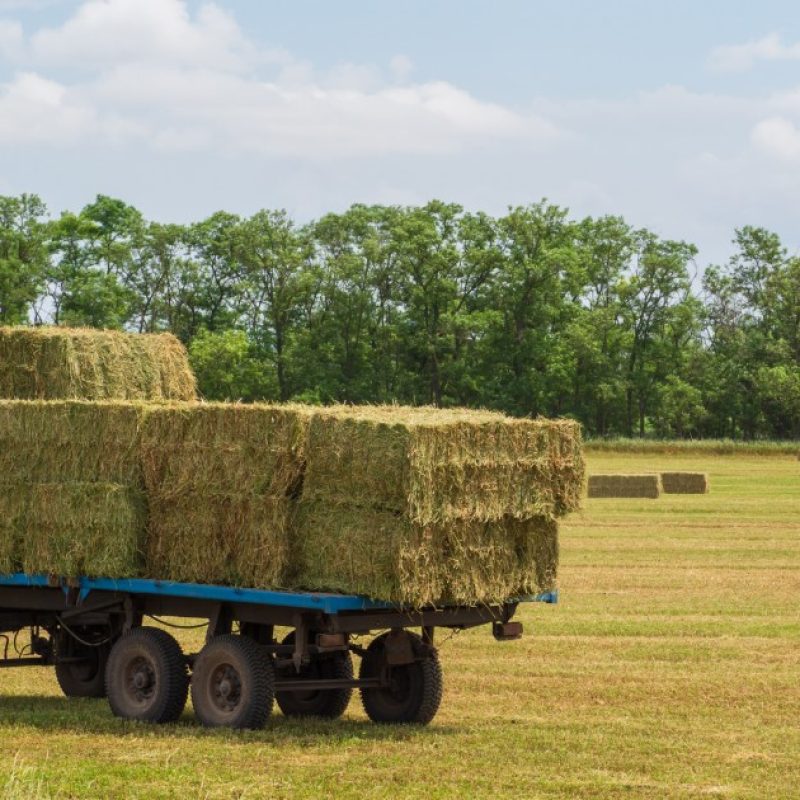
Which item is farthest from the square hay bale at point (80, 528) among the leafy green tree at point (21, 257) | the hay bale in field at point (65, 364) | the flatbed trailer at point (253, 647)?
the leafy green tree at point (21, 257)

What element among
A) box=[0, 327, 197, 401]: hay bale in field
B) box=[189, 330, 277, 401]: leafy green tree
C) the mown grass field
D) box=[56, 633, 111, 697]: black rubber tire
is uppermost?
box=[189, 330, 277, 401]: leafy green tree

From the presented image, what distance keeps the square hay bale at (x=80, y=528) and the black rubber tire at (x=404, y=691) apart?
192 centimetres

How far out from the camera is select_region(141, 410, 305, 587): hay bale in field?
12359 millimetres

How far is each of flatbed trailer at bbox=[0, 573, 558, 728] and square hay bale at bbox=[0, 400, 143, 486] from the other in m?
0.81

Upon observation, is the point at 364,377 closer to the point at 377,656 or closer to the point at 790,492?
the point at 790,492

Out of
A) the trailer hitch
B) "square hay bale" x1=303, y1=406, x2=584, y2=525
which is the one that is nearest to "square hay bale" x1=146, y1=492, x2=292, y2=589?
"square hay bale" x1=303, y1=406, x2=584, y2=525

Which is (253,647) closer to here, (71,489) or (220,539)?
(220,539)

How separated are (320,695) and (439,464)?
2777mm

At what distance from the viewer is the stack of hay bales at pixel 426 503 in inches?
464

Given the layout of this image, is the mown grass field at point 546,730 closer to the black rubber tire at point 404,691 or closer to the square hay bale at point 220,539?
the black rubber tire at point 404,691

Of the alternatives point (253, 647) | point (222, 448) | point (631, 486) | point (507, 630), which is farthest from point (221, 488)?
point (631, 486)

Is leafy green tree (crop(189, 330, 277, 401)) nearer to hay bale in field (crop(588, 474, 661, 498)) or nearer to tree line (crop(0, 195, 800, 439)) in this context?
tree line (crop(0, 195, 800, 439))

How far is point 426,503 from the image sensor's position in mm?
11766

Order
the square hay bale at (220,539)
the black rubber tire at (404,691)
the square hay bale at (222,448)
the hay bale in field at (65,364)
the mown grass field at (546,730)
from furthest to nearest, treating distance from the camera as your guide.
Result: the hay bale in field at (65,364), the black rubber tire at (404,691), the square hay bale at (222,448), the square hay bale at (220,539), the mown grass field at (546,730)
